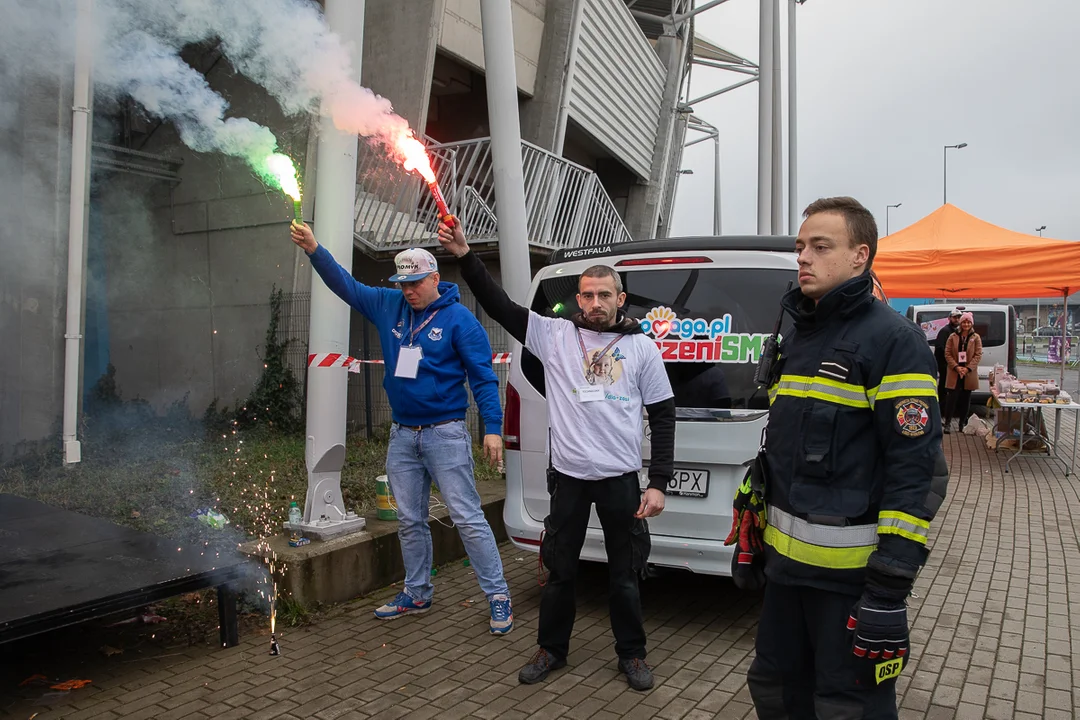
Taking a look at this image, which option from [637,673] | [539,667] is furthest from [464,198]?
[637,673]

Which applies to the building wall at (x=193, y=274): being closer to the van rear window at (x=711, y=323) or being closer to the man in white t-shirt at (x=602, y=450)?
the van rear window at (x=711, y=323)

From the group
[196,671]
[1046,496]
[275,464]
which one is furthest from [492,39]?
[1046,496]

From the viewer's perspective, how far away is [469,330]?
14.9ft

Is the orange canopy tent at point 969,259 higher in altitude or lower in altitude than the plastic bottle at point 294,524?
higher

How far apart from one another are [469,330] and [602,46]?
1338 centimetres

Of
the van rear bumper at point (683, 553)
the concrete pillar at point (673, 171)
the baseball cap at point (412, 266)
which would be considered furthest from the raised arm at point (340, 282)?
the concrete pillar at point (673, 171)

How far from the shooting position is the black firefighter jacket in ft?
7.45

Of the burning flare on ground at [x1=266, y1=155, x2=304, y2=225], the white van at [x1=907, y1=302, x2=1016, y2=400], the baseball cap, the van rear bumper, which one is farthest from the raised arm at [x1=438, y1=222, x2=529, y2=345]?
the white van at [x1=907, y1=302, x2=1016, y2=400]

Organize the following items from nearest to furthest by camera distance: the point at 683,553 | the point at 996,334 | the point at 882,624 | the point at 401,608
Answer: the point at 882,624 < the point at 683,553 < the point at 401,608 < the point at 996,334

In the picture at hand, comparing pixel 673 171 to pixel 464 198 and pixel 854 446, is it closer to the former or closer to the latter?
pixel 464 198

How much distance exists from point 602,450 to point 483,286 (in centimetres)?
100

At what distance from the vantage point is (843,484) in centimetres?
242

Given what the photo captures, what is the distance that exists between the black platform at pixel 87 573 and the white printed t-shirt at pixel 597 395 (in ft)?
6.30

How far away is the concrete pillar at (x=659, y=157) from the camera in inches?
832
